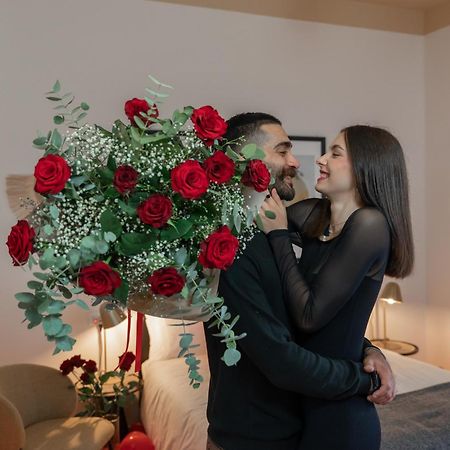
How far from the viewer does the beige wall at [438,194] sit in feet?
13.2

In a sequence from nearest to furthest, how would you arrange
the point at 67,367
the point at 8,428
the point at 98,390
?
the point at 8,428
the point at 67,367
the point at 98,390

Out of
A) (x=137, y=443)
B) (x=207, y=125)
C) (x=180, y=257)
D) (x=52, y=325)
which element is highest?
(x=207, y=125)

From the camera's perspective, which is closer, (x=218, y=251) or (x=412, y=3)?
(x=218, y=251)

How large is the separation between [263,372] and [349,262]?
331 millimetres

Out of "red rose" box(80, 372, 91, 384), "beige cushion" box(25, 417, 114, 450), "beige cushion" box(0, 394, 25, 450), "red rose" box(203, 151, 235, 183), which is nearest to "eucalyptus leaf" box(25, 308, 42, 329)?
"red rose" box(203, 151, 235, 183)

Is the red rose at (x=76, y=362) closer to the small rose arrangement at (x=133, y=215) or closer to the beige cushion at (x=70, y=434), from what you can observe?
the beige cushion at (x=70, y=434)

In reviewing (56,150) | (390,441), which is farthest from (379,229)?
(390,441)

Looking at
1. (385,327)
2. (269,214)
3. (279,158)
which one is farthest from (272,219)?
(385,327)

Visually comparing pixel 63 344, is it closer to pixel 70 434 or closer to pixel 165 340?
pixel 70 434

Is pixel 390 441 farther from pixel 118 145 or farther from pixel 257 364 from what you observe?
pixel 118 145

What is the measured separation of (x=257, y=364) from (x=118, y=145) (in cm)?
59

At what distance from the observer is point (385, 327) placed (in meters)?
4.07

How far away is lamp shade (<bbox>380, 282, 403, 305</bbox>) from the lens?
149 inches

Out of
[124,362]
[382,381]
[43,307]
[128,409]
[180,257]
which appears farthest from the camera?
[128,409]
